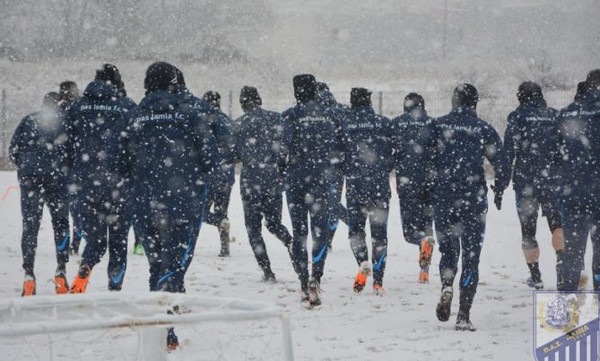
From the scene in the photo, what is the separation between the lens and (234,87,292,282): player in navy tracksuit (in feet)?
29.7

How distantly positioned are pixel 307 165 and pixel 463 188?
1.64 m

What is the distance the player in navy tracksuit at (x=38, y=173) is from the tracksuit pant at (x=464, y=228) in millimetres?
3768

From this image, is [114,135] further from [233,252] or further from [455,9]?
[455,9]

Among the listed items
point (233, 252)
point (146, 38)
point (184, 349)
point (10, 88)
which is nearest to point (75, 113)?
point (184, 349)

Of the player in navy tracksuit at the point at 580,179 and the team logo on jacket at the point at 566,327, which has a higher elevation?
the player in navy tracksuit at the point at 580,179

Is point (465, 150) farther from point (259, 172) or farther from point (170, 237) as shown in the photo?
point (259, 172)

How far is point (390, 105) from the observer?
2783 centimetres

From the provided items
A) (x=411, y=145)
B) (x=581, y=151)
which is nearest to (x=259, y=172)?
(x=411, y=145)

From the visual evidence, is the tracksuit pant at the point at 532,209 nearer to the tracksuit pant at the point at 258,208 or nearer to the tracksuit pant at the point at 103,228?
the tracksuit pant at the point at 258,208

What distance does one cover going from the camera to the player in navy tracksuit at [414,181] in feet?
31.2

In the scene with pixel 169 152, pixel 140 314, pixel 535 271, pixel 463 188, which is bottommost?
pixel 535 271

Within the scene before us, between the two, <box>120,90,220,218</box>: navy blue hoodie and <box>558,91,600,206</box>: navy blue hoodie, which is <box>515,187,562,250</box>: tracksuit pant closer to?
<box>558,91,600,206</box>: navy blue hoodie

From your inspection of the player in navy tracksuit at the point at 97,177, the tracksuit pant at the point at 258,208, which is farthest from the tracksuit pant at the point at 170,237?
the tracksuit pant at the point at 258,208

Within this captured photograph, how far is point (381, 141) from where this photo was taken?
8984mm
